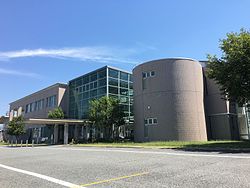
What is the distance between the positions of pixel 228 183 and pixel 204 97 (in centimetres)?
2557

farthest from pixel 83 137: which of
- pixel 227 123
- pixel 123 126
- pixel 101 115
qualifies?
pixel 227 123

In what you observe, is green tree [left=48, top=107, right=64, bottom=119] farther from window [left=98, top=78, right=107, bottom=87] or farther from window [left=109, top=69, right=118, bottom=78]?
window [left=109, top=69, right=118, bottom=78]

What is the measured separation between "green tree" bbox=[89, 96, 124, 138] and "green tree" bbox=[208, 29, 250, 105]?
15.7 meters

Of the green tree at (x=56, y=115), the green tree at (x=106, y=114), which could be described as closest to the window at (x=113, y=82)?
the green tree at (x=106, y=114)

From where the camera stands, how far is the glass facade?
1507 inches

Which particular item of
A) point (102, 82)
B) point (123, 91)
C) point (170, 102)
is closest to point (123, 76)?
point (123, 91)

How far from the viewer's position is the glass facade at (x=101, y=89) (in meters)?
38.3

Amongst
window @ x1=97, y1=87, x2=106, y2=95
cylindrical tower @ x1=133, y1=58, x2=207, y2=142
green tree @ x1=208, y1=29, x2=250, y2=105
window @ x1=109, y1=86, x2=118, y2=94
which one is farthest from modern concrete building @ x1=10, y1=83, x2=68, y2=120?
green tree @ x1=208, y1=29, x2=250, y2=105

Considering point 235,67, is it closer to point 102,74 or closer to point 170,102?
point 170,102

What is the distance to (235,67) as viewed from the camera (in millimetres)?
18422

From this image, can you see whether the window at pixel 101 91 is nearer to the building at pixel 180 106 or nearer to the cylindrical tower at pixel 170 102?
the building at pixel 180 106

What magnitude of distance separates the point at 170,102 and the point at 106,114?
831cm

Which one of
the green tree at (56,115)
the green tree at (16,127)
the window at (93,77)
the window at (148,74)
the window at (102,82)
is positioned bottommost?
the green tree at (16,127)

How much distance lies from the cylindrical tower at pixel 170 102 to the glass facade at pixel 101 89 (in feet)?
23.4
